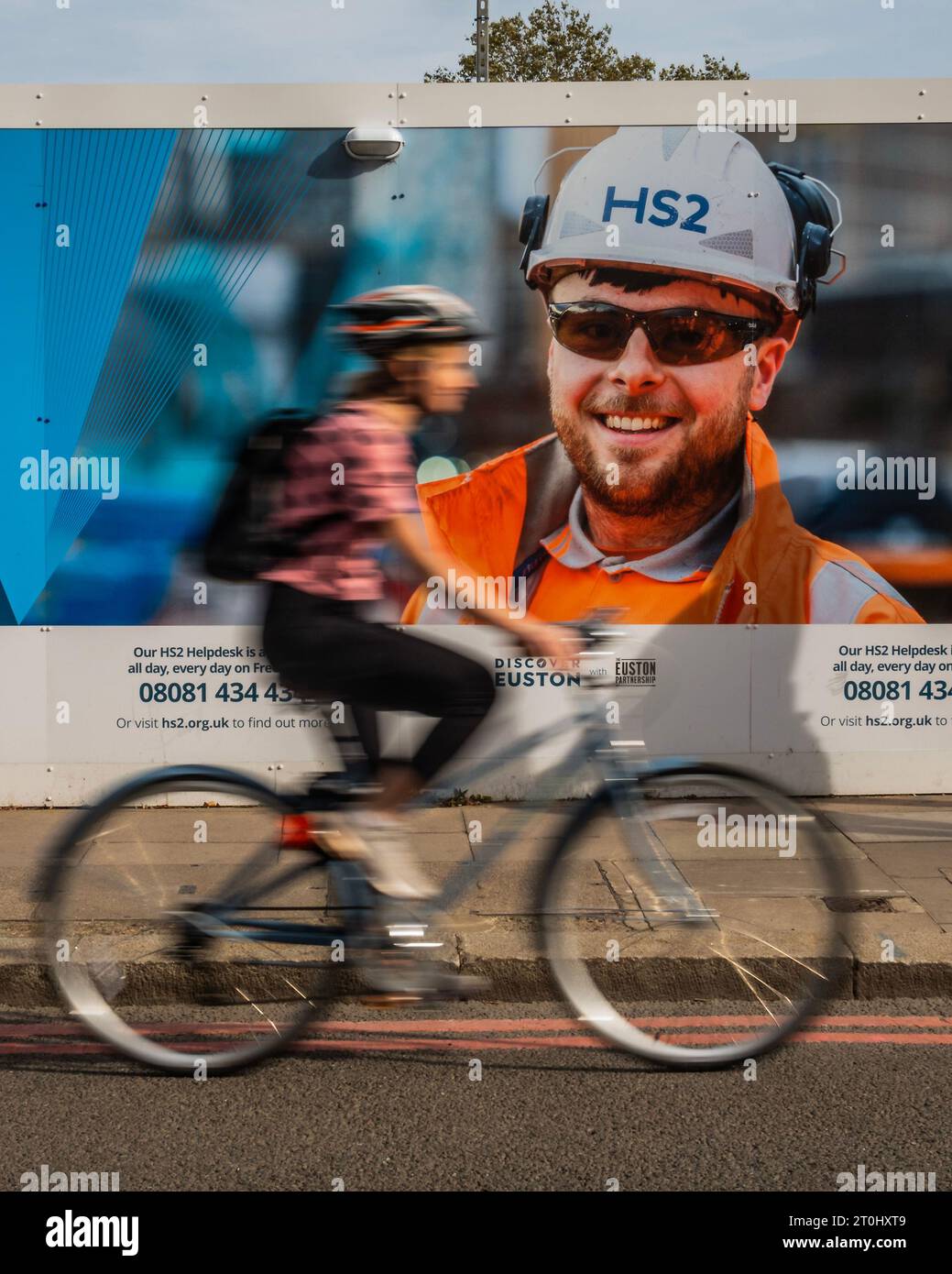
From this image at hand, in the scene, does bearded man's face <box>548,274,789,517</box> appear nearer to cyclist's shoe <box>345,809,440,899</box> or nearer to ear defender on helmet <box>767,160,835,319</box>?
ear defender on helmet <box>767,160,835,319</box>

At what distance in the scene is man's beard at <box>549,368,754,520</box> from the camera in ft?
23.3

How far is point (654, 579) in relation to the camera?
7227 mm

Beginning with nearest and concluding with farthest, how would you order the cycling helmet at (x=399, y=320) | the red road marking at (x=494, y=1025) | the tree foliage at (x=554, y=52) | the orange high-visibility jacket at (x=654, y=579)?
1. the cycling helmet at (x=399, y=320)
2. the red road marking at (x=494, y=1025)
3. the orange high-visibility jacket at (x=654, y=579)
4. the tree foliage at (x=554, y=52)

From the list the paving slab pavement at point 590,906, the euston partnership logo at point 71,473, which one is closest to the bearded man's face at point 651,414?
the euston partnership logo at point 71,473

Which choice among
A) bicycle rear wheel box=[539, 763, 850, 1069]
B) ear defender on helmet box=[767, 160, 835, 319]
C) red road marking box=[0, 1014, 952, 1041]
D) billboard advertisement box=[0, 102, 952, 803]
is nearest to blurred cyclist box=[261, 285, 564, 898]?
bicycle rear wheel box=[539, 763, 850, 1069]

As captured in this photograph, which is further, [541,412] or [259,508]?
[541,412]

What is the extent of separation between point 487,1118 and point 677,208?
4.77 meters

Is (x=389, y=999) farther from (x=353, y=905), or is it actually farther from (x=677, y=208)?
(x=677, y=208)

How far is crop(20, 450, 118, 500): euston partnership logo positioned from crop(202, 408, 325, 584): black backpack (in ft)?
11.4

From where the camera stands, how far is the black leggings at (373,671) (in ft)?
12.2

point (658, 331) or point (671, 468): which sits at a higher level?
point (658, 331)

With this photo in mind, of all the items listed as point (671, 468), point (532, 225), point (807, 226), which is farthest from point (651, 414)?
point (807, 226)

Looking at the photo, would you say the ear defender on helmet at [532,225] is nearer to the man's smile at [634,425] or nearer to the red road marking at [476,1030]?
the man's smile at [634,425]

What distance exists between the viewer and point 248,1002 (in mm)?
3850
